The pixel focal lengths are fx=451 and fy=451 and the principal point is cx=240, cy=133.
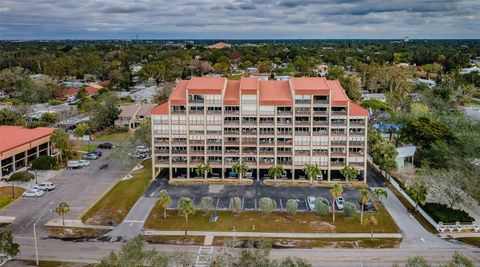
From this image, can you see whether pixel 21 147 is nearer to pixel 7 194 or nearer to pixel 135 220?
pixel 7 194

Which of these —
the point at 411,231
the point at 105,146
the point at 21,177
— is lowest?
the point at 411,231

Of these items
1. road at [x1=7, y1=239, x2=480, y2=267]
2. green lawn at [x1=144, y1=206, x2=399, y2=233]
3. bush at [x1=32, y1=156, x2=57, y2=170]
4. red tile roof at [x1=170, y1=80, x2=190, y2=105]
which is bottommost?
road at [x1=7, y1=239, x2=480, y2=267]

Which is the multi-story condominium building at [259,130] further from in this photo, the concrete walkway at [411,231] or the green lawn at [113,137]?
the green lawn at [113,137]

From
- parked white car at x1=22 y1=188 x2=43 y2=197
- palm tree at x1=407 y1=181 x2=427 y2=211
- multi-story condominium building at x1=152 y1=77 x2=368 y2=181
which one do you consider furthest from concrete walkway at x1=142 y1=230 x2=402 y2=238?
parked white car at x1=22 y1=188 x2=43 y2=197

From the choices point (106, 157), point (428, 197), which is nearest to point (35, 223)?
point (106, 157)

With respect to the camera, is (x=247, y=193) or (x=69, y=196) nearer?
(x=69, y=196)

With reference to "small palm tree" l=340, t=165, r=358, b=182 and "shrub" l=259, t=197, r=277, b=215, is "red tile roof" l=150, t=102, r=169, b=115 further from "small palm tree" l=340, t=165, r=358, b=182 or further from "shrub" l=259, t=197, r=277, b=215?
"small palm tree" l=340, t=165, r=358, b=182

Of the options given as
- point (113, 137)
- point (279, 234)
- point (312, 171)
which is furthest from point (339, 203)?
point (113, 137)
